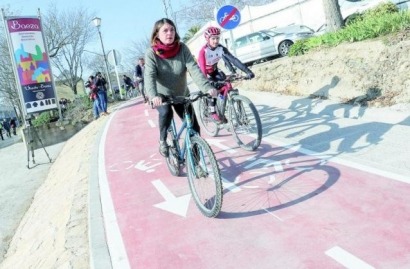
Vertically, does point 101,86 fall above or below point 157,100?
above

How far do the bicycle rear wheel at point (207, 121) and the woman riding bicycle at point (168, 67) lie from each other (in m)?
2.81

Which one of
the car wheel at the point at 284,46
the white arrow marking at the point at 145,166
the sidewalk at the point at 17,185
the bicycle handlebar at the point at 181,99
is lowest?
the sidewalk at the point at 17,185

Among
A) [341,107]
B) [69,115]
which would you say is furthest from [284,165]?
[69,115]

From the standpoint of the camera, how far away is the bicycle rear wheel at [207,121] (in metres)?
8.10

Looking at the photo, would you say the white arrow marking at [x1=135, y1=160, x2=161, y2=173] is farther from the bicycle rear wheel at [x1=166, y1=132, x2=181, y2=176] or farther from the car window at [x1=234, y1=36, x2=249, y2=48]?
the car window at [x1=234, y1=36, x2=249, y2=48]

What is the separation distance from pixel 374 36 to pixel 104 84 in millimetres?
10880

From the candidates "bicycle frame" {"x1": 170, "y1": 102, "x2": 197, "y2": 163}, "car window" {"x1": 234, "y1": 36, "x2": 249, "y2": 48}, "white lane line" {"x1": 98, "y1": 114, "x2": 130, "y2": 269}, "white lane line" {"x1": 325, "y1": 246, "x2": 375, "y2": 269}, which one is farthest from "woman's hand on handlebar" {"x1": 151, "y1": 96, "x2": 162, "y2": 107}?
"car window" {"x1": 234, "y1": 36, "x2": 249, "y2": 48}

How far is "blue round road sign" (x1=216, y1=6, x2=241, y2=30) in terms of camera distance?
10.3 metres

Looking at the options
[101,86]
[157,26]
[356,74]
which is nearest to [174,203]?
[157,26]

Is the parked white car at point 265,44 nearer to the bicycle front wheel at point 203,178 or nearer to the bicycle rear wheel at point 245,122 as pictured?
the bicycle rear wheel at point 245,122

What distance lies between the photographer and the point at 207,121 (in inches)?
330

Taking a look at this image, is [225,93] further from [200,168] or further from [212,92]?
[200,168]

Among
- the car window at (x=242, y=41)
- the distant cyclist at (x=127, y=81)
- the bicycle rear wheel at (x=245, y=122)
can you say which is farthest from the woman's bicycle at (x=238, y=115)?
the distant cyclist at (x=127, y=81)

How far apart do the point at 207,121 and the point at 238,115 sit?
5.37ft
